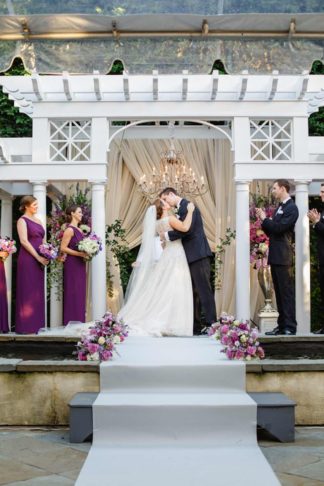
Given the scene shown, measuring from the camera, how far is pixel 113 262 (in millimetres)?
12156

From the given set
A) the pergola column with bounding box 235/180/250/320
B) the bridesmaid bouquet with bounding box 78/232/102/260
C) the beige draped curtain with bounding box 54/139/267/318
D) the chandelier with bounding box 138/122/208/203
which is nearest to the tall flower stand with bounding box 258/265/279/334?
the pergola column with bounding box 235/180/250/320

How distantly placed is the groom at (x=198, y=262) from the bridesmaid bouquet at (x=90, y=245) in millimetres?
943

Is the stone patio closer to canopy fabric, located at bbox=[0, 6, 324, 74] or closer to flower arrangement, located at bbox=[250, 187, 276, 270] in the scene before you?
flower arrangement, located at bbox=[250, 187, 276, 270]

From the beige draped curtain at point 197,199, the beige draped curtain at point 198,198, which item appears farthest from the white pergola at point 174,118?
the beige draped curtain at point 197,199

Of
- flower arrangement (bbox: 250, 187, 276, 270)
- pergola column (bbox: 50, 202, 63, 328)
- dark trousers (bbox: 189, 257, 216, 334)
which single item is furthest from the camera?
pergola column (bbox: 50, 202, 63, 328)

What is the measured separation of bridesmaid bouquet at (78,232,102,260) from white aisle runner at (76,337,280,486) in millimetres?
2639

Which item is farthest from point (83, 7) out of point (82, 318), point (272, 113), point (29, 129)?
point (82, 318)

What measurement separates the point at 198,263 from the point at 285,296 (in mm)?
1109

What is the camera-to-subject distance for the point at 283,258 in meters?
7.89

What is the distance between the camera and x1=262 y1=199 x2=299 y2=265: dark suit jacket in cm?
785

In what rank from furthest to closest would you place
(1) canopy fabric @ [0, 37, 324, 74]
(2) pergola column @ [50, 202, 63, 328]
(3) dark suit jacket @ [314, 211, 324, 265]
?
1. (2) pergola column @ [50, 202, 63, 328]
2. (1) canopy fabric @ [0, 37, 324, 74]
3. (3) dark suit jacket @ [314, 211, 324, 265]

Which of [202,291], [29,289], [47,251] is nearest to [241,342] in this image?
[202,291]

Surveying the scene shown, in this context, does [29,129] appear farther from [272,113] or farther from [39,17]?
[272,113]

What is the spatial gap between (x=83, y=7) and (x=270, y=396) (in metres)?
7.86
